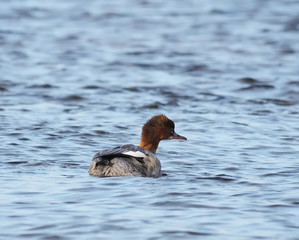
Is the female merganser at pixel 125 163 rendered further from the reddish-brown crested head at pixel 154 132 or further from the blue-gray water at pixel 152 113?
the reddish-brown crested head at pixel 154 132

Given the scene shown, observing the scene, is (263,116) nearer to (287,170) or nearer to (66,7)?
(287,170)

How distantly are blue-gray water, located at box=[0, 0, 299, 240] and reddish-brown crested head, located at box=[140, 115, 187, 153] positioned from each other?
15.5 inches

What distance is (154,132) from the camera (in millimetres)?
11031

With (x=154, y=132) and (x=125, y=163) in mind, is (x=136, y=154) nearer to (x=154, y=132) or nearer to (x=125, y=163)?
(x=125, y=163)

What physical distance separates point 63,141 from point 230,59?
960 centimetres

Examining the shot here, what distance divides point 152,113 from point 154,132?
392 cm

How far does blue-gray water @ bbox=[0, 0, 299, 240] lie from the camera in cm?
815

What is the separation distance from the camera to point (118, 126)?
44.8ft

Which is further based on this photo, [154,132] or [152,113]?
[152,113]

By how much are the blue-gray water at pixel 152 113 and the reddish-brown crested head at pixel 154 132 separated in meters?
0.39

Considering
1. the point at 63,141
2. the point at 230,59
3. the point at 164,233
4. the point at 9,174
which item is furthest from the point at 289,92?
the point at 164,233

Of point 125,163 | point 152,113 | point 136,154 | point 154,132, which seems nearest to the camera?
point 125,163

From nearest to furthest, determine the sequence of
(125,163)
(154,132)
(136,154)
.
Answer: (125,163), (136,154), (154,132)

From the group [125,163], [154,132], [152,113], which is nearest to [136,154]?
[125,163]
